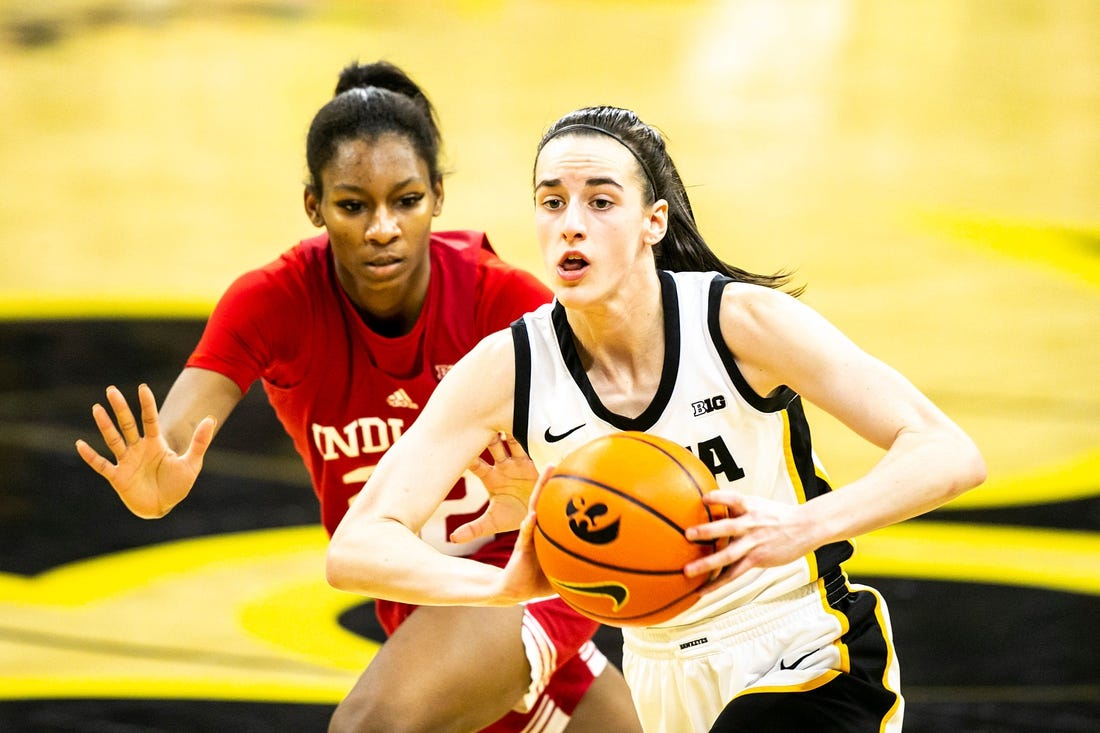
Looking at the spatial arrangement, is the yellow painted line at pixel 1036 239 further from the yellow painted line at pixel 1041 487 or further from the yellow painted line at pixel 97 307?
the yellow painted line at pixel 97 307

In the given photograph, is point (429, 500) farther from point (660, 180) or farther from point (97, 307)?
point (97, 307)

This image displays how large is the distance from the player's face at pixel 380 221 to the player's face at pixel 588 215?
2.95 feet

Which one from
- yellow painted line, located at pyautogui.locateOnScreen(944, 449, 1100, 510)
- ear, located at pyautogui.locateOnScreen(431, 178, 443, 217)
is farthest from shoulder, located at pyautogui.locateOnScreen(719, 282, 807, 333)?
yellow painted line, located at pyautogui.locateOnScreen(944, 449, 1100, 510)

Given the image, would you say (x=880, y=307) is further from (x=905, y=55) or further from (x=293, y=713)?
(x=905, y=55)

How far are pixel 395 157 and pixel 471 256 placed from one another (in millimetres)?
372

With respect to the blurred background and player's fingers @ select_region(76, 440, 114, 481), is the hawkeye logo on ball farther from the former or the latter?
the blurred background

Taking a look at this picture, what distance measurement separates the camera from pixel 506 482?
377 centimetres

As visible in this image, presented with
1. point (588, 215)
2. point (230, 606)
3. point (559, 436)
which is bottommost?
point (230, 606)

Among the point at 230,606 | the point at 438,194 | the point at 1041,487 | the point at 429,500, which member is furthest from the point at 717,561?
the point at 1041,487

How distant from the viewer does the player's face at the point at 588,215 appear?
3350 mm

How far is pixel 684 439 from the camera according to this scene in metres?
3.37

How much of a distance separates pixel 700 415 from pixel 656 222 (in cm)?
46

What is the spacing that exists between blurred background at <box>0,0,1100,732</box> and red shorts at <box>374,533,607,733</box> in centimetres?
119

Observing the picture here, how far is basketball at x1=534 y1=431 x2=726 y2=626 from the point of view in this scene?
3.03 m
